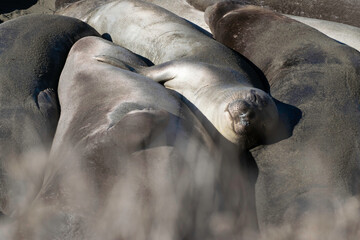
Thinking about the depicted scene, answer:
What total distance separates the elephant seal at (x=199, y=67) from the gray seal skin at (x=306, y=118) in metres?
0.18

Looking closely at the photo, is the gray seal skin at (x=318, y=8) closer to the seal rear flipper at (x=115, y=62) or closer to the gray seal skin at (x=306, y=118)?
the gray seal skin at (x=306, y=118)

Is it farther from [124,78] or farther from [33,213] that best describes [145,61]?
[33,213]

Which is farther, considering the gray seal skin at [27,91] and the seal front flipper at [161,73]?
the seal front flipper at [161,73]

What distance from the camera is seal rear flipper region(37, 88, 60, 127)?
11.3 ft

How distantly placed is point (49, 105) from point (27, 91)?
20 centimetres

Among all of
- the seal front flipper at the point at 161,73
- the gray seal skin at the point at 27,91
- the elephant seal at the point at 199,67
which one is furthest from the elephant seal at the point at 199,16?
the seal front flipper at the point at 161,73

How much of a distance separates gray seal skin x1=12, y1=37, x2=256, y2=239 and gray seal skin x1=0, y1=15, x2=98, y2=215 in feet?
0.63

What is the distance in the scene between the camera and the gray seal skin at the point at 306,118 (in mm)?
2859

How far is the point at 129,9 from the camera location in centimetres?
484

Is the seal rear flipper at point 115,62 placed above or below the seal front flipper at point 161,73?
above

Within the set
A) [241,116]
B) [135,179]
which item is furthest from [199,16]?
[135,179]

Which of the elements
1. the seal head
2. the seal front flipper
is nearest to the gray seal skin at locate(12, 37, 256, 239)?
the seal head

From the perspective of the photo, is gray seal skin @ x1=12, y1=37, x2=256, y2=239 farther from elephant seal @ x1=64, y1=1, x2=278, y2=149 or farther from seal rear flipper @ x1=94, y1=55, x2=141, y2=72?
seal rear flipper @ x1=94, y1=55, x2=141, y2=72

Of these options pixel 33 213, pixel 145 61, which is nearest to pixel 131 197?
pixel 33 213
